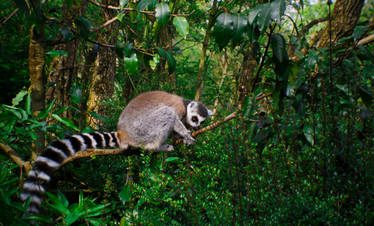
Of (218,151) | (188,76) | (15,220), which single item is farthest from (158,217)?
(188,76)

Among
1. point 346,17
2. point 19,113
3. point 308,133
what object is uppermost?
point 346,17

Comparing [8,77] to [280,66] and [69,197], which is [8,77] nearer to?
[69,197]

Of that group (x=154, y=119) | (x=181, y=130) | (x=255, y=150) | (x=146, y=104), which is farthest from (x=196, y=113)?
(x=255, y=150)

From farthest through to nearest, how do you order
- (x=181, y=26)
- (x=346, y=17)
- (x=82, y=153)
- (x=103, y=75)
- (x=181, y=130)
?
(x=103, y=75) → (x=181, y=130) → (x=346, y=17) → (x=82, y=153) → (x=181, y=26)

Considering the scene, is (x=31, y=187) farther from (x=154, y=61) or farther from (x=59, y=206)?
(x=154, y=61)

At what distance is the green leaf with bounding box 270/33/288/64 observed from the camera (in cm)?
195

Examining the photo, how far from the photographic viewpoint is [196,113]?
3789mm

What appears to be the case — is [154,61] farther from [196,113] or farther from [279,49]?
[196,113]

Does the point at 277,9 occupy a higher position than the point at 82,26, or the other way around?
the point at 277,9

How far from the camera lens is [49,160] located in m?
2.16

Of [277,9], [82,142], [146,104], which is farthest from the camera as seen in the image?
[146,104]

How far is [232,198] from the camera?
169cm

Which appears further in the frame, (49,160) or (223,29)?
(49,160)

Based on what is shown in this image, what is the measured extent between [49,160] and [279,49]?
201 cm
